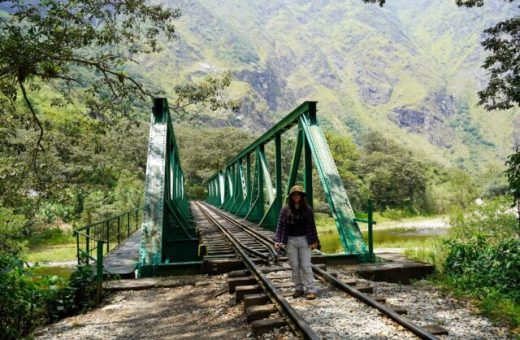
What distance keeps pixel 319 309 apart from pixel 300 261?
84 centimetres

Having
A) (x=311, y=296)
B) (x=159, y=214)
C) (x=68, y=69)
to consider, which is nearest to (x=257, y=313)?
(x=311, y=296)

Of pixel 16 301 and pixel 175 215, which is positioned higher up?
pixel 175 215

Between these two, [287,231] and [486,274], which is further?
[486,274]

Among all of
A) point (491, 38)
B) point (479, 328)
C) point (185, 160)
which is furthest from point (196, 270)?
point (185, 160)

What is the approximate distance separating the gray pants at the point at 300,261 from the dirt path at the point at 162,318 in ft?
2.72

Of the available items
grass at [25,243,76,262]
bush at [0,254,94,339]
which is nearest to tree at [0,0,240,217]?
bush at [0,254,94,339]

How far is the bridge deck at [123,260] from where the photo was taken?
26.1 feet

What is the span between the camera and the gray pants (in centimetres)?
553

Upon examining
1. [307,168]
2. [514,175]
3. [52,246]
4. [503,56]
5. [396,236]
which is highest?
[503,56]

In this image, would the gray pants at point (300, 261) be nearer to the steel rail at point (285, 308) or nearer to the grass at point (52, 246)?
the steel rail at point (285, 308)

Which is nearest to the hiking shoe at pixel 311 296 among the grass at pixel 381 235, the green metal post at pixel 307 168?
the green metal post at pixel 307 168

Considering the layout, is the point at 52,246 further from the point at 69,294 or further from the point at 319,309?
the point at 319,309

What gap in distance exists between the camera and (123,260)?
966cm

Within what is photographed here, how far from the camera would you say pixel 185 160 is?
61.8 meters
